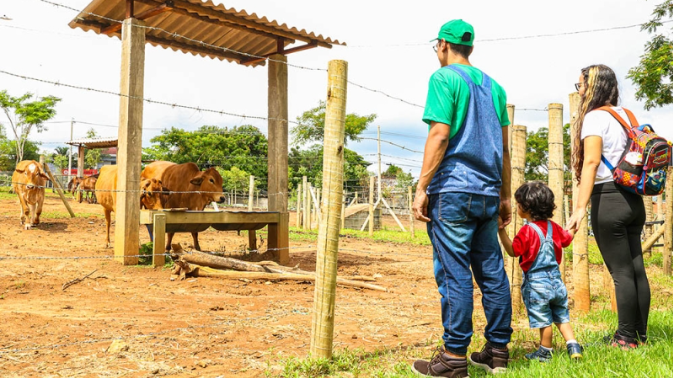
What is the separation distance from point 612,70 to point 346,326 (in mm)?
2857

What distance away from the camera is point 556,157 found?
17.1 ft

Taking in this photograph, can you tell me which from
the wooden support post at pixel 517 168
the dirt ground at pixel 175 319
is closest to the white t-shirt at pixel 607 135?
the wooden support post at pixel 517 168

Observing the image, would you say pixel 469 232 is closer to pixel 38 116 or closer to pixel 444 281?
pixel 444 281

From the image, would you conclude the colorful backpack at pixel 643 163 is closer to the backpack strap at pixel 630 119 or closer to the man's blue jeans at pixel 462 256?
the backpack strap at pixel 630 119

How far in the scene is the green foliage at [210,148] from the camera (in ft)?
67.6

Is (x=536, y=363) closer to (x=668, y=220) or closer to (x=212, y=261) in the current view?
(x=212, y=261)

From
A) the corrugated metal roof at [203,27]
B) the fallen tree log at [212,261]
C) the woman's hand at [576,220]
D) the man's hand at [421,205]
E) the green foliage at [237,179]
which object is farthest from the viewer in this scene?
the green foliage at [237,179]

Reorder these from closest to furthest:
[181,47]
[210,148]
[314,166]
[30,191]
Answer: [181,47] → [30,191] → [210,148] → [314,166]

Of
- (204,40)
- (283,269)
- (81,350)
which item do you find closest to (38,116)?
(204,40)

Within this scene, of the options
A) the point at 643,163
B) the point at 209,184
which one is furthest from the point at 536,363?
the point at 209,184

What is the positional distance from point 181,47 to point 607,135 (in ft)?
24.6

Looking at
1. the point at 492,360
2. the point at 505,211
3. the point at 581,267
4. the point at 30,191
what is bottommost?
the point at 492,360

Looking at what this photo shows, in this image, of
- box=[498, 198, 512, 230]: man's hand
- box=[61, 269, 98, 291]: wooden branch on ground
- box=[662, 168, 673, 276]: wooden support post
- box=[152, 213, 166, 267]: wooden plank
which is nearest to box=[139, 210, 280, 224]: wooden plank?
box=[152, 213, 166, 267]: wooden plank

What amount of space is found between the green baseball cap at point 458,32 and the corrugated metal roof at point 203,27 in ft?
16.1
